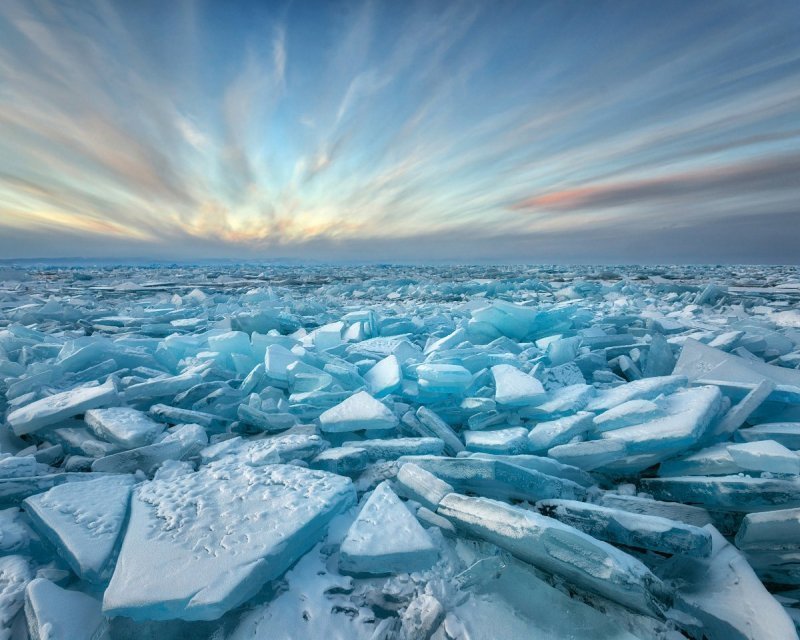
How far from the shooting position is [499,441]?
2.17 meters

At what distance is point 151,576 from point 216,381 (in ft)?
6.86

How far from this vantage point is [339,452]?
6.79 feet

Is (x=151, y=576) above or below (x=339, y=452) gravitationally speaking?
above

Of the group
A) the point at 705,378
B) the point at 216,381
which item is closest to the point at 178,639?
the point at 216,381

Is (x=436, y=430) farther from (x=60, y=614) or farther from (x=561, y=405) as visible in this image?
(x=60, y=614)

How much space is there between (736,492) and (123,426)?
303 cm

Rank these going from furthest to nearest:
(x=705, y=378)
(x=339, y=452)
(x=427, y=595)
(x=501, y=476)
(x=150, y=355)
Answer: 1. (x=150, y=355)
2. (x=705, y=378)
3. (x=339, y=452)
4. (x=501, y=476)
5. (x=427, y=595)

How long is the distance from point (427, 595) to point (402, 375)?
6.68ft

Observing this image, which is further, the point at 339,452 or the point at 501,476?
the point at 339,452

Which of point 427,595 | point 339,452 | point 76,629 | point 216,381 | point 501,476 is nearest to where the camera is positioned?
point 76,629

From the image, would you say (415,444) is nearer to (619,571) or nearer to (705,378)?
(619,571)

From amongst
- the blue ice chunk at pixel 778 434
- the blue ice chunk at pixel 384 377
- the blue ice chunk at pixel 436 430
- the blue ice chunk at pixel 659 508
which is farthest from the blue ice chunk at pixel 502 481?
the blue ice chunk at pixel 384 377

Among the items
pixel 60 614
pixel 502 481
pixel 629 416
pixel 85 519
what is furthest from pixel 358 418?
pixel 629 416

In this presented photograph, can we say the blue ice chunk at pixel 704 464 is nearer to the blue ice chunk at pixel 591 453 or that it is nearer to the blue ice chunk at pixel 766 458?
the blue ice chunk at pixel 766 458
